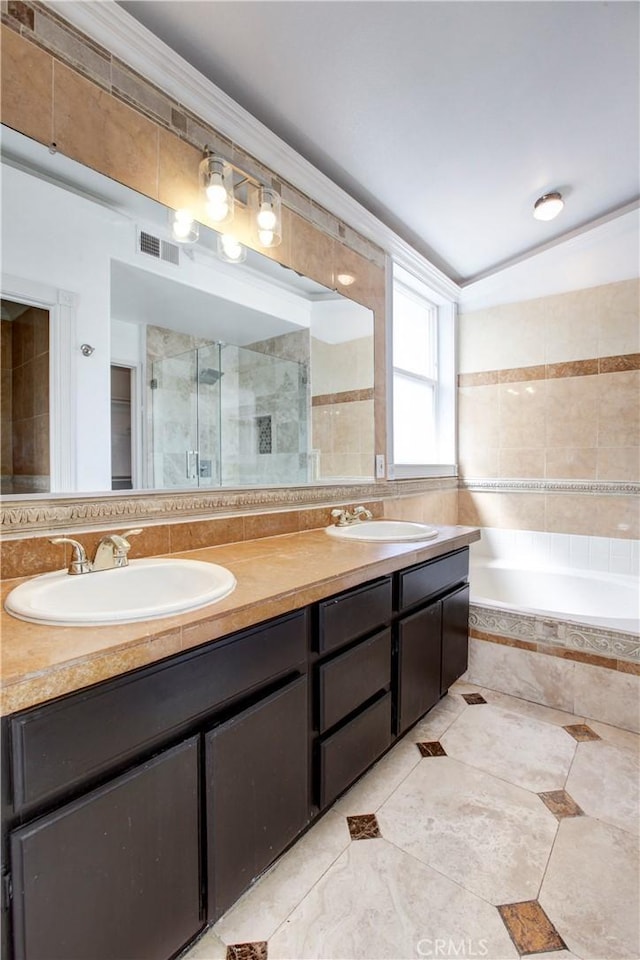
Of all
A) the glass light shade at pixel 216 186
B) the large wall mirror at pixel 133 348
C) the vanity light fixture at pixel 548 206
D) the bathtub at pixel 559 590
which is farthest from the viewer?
the vanity light fixture at pixel 548 206

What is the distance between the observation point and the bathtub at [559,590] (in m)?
2.02

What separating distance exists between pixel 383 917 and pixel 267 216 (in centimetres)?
231

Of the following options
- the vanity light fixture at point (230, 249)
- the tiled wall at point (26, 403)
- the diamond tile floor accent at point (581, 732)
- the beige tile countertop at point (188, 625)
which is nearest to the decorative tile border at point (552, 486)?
the diamond tile floor accent at point (581, 732)

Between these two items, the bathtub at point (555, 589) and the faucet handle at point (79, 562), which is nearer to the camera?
the faucet handle at point (79, 562)

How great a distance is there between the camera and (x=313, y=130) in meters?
1.80

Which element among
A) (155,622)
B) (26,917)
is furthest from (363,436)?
(26,917)

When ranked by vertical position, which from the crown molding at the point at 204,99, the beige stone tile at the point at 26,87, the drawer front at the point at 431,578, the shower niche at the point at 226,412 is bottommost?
the drawer front at the point at 431,578

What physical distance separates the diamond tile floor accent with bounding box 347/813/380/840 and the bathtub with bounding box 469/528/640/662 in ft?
3.80

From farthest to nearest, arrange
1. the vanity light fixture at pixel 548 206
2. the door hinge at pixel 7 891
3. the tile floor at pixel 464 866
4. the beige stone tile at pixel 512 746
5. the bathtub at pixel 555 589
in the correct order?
the bathtub at pixel 555 589 → the vanity light fixture at pixel 548 206 → the beige stone tile at pixel 512 746 → the tile floor at pixel 464 866 → the door hinge at pixel 7 891

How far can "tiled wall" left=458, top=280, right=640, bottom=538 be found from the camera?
2.63 metres

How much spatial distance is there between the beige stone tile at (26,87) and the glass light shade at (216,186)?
0.49m

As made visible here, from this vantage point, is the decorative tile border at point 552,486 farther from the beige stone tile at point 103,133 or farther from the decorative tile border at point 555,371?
the beige stone tile at point 103,133

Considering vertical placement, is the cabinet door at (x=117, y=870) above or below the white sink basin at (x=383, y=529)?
below

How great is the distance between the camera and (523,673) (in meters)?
2.17
